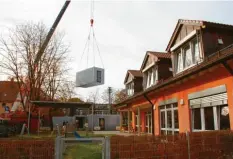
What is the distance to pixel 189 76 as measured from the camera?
11.4 metres

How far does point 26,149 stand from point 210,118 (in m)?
8.03

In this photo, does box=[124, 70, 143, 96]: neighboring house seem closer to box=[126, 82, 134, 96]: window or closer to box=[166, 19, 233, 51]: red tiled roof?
box=[126, 82, 134, 96]: window

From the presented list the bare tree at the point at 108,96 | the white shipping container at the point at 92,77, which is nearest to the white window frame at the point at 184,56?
the white shipping container at the point at 92,77

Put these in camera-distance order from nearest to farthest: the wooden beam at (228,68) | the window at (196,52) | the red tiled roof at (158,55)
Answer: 1. the wooden beam at (228,68)
2. the window at (196,52)
3. the red tiled roof at (158,55)

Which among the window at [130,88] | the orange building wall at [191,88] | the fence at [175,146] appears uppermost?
the window at [130,88]

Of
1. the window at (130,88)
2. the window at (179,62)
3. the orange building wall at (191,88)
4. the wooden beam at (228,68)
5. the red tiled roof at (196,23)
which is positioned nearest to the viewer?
the wooden beam at (228,68)

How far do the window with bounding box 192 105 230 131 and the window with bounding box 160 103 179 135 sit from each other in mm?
2212

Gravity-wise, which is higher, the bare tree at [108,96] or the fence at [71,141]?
the bare tree at [108,96]

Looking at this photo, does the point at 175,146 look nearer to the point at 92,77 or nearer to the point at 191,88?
the point at 191,88

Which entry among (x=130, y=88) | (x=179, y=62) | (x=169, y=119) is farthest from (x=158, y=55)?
(x=130, y=88)

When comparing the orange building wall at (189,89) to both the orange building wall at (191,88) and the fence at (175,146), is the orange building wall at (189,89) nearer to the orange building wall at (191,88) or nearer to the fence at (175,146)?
the orange building wall at (191,88)

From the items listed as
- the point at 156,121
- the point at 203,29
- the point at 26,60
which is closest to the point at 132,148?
the point at 203,29

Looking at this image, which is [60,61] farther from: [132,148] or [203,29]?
[132,148]

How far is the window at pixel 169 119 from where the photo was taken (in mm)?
14164
